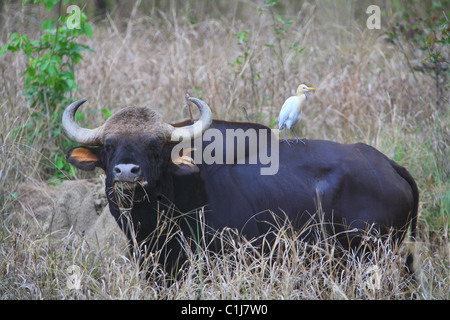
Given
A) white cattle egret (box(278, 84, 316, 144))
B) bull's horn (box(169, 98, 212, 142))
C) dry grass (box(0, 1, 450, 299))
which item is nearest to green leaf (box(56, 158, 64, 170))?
dry grass (box(0, 1, 450, 299))

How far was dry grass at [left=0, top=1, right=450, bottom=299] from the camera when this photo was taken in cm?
372

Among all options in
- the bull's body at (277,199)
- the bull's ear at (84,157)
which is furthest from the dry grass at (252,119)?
the bull's ear at (84,157)

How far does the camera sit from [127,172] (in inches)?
140

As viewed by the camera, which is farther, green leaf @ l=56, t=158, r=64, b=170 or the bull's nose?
green leaf @ l=56, t=158, r=64, b=170

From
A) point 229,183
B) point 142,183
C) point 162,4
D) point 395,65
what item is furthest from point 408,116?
point 162,4

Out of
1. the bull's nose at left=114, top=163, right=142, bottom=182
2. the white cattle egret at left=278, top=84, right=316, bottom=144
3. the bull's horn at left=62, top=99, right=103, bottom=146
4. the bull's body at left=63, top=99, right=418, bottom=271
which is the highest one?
the white cattle egret at left=278, top=84, right=316, bottom=144

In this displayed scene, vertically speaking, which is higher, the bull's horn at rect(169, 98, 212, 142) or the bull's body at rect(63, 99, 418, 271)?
the bull's horn at rect(169, 98, 212, 142)

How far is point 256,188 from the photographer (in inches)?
162

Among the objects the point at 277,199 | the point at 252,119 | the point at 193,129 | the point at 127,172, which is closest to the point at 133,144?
the point at 127,172

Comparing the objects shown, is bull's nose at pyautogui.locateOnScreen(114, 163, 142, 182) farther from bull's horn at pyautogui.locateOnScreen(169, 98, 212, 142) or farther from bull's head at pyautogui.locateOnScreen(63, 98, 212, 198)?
bull's horn at pyautogui.locateOnScreen(169, 98, 212, 142)

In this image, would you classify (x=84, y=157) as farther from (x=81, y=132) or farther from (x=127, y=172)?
(x=127, y=172)

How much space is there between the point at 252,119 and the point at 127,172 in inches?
117

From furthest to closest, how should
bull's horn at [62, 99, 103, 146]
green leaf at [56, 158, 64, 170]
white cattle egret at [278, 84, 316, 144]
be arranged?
green leaf at [56, 158, 64, 170], white cattle egret at [278, 84, 316, 144], bull's horn at [62, 99, 103, 146]
